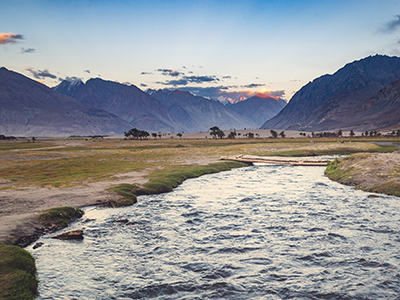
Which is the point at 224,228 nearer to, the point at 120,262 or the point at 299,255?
the point at 299,255

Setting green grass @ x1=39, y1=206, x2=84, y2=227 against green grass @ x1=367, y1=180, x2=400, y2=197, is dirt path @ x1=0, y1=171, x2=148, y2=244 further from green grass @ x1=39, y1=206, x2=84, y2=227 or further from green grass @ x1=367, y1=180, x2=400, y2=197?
green grass @ x1=367, y1=180, x2=400, y2=197

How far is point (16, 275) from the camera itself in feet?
45.3

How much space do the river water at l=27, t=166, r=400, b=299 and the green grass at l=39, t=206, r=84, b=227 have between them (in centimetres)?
102

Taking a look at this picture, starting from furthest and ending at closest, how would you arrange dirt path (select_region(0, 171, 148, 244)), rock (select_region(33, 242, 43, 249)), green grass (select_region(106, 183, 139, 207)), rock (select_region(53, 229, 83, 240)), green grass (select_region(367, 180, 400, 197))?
green grass (select_region(367, 180, 400, 197)) < green grass (select_region(106, 183, 139, 207)) < dirt path (select_region(0, 171, 148, 244)) < rock (select_region(53, 229, 83, 240)) < rock (select_region(33, 242, 43, 249))

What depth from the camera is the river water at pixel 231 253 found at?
46.6ft

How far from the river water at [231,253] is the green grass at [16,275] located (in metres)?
0.56

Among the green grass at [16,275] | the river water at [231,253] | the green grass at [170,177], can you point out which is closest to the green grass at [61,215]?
the river water at [231,253]

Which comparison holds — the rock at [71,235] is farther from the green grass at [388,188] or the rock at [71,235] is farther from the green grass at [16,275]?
the green grass at [388,188]

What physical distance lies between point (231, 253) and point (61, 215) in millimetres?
14948

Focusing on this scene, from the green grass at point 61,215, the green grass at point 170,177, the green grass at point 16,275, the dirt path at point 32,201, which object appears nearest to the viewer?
the green grass at point 16,275

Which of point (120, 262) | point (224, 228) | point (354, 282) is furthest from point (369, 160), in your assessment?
point (120, 262)

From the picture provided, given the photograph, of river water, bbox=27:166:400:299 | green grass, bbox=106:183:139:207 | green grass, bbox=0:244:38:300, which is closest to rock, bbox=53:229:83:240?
river water, bbox=27:166:400:299

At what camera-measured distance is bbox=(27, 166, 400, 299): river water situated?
14195mm

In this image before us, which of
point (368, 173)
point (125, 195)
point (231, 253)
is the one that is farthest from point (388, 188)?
point (125, 195)
